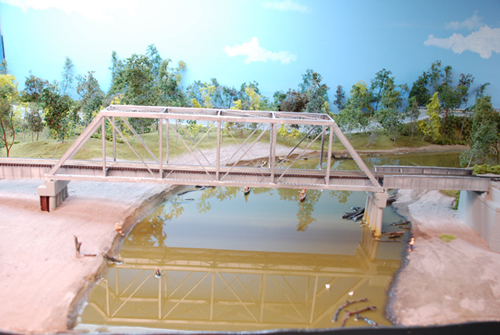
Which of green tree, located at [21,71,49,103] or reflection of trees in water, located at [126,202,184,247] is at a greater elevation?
green tree, located at [21,71,49,103]

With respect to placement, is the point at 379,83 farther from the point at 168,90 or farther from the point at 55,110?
the point at 55,110

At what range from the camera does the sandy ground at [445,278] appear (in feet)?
59.4

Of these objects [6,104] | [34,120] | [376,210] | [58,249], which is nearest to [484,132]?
[376,210]

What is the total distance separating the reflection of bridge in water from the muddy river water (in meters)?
0.05

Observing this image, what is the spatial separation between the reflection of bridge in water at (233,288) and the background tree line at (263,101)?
62.6ft

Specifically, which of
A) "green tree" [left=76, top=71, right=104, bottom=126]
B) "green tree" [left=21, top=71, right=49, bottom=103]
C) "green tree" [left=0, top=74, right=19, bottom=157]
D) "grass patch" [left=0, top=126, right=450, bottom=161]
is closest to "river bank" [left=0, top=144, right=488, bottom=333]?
"green tree" [left=0, top=74, right=19, bottom=157]

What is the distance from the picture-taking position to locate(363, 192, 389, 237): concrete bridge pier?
25.9m

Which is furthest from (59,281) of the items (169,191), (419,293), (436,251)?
(436,251)

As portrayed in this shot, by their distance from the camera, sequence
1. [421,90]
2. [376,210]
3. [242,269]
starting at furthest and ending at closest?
[421,90] → [376,210] → [242,269]

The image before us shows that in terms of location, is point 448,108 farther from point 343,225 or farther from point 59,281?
point 59,281

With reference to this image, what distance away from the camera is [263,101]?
5409 centimetres

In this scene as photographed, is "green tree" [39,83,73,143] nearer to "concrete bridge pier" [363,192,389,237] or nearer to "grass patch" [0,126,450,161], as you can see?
"grass patch" [0,126,450,161]

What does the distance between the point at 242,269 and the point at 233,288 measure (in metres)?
1.99

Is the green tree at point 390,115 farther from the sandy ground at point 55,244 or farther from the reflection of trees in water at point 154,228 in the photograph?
the reflection of trees in water at point 154,228
